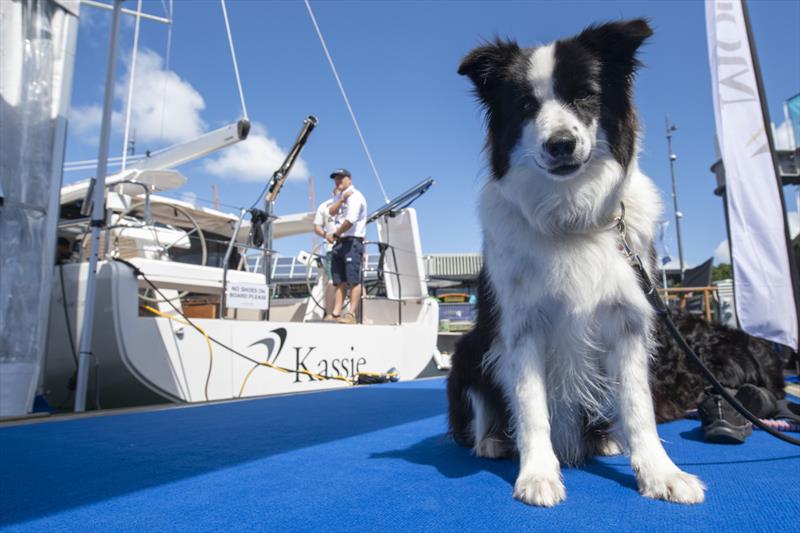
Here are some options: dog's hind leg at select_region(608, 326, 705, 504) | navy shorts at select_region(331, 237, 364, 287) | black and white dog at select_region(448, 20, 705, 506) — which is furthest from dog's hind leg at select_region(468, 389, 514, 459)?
navy shorts at select_region(331, 237, 364, 287)

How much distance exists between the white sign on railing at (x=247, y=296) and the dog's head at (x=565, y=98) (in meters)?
3.84

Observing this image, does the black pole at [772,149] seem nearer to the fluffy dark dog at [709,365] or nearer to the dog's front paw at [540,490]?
the fluffy dark dog at [709,365]

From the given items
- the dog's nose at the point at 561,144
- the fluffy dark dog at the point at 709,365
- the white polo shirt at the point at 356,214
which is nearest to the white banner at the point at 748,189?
the fluffy dark dog at the point at 709,365

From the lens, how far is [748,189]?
3.44 metres

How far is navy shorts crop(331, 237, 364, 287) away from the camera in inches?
237

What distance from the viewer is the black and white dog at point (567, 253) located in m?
1.54

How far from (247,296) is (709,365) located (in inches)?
163

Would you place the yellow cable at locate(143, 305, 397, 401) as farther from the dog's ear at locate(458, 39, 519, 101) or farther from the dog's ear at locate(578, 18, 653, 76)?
the dog's ear at locate(578, 18, 653, 76)

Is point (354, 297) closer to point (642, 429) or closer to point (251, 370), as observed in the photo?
point (251, 370)

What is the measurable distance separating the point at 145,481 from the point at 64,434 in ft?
4.25

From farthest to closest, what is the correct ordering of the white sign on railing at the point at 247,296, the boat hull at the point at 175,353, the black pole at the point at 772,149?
the white sign on railing at the point at 247,296 → the boat hull at the point at 175,353 → the black pole at the point at 772,149

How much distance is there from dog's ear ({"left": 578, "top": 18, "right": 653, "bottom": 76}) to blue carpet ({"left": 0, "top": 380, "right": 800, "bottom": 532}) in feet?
4.66

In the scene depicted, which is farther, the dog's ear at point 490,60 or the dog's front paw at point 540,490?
the dog's ear at point 490,60

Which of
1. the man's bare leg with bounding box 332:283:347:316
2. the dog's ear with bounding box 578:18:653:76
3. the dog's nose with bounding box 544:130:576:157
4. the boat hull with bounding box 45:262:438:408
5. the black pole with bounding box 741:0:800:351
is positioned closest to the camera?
the dog's nose with bounding box 544:130:576:157
